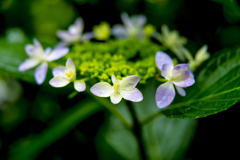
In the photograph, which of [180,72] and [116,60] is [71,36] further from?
[180,72]

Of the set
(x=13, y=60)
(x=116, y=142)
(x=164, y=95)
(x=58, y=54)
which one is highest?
(x=13, y=60)

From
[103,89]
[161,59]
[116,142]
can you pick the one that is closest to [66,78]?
[103,89]

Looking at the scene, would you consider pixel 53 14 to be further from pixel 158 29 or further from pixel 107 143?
pixel 107 143

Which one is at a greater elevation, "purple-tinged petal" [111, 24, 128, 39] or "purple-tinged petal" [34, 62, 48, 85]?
"purple-tinged petal" [111, 24, 128, 39]

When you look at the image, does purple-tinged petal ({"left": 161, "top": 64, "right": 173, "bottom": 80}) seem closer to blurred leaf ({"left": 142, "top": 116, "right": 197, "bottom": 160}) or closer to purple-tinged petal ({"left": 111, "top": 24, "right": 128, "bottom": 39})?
purple-tinged petal ({"left": 111, "top": 24, "right": 128, "bottom": 39})

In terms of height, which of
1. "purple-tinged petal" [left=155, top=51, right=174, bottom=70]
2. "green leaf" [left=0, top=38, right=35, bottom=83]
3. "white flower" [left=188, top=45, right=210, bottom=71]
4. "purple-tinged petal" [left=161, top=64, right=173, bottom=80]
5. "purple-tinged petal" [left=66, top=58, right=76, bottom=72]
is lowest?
"purple-tinged petal" [left=161, top=64, right=173, bottom=80]

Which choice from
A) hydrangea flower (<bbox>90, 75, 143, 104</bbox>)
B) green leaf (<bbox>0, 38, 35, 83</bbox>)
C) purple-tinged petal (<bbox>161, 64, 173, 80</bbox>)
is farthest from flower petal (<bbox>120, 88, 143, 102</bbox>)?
green leaf (<bbox>0, 38, 35, 83</bbox>)

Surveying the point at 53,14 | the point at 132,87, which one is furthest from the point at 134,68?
the point at 53,14

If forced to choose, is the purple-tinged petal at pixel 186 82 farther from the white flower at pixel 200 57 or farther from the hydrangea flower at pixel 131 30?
the hydrangea flower at pixel 131 30
